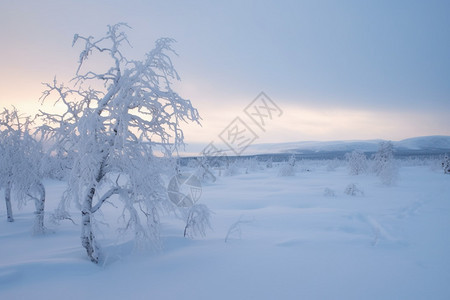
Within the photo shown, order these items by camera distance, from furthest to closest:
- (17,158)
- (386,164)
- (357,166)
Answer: (357,166), (386,164), (17,158)

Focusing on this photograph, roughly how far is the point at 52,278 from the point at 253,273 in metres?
4.34

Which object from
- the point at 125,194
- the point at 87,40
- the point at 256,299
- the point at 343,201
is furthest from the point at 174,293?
the point at 343,201

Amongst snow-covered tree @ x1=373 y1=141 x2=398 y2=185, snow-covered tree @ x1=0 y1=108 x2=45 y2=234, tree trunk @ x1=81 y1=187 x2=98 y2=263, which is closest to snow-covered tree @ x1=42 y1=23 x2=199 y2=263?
tree trunk @ x1=81 y1=187 x2=98 y2=263

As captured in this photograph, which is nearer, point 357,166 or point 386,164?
point 386,164

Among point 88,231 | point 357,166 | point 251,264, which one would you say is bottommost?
point 251,264

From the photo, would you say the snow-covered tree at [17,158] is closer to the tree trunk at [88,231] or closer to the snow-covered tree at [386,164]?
the tree trunk at [88,231]

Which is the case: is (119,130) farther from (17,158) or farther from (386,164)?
(386,164)

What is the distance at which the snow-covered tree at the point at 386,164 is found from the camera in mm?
22594

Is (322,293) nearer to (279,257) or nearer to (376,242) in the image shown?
(279,257)

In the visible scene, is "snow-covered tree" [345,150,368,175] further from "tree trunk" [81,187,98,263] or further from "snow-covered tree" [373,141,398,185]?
"tree trunk" [81,187,98,263]

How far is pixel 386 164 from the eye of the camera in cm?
2359

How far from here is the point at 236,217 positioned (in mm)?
12164

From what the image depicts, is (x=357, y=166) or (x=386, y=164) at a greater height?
(x=386, y=164)

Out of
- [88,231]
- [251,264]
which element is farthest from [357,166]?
[88,231]
